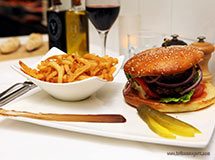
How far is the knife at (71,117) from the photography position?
604mm

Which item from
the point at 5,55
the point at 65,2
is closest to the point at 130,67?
the point at 5,55

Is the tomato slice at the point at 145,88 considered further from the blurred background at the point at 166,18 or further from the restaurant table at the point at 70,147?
the blurred background at the point at 166,18

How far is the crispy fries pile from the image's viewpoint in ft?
2.19

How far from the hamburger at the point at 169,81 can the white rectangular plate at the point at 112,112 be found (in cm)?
2

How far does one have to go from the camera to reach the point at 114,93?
764mm

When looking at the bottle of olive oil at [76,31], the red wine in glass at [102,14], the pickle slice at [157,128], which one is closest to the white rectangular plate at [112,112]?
the pickle slice at [157,128]

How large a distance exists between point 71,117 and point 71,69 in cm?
12

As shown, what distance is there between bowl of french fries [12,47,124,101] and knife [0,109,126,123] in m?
0.06

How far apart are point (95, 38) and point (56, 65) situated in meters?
0.76

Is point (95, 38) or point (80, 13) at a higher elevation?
point (80, 13)

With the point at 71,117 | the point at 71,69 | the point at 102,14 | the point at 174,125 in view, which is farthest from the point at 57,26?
the point at 174,125

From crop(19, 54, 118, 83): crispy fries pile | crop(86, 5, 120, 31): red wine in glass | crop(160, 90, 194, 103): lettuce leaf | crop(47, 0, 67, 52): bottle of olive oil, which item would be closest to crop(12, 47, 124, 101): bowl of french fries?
crop(19, 54, 118, 83): crispy fries pile

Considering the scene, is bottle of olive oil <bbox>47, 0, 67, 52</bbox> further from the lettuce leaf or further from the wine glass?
the lettuce leaf

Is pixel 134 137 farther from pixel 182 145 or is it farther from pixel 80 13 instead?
pixel 80 13
